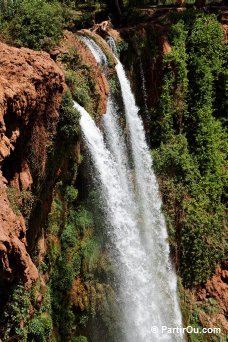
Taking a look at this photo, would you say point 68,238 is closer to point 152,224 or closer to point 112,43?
point 152,224

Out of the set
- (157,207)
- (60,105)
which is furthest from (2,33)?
(157,207)

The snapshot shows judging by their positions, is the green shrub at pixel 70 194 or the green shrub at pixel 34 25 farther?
the green shrub at pixel 70 194

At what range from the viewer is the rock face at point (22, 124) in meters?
8.71

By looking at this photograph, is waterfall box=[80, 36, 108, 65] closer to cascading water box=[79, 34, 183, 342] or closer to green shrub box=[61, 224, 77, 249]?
cascading water box=[79, 34, 183, 342]

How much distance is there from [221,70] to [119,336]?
38.1 feet

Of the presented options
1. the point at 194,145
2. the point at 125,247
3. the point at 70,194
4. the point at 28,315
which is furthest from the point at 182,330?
the point at 194,145

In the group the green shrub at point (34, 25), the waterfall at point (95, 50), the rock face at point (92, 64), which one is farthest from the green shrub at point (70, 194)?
the waterfall at point (95, 50)

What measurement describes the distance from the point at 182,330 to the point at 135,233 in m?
3.74

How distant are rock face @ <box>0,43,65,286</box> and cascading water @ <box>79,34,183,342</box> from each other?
225 cm

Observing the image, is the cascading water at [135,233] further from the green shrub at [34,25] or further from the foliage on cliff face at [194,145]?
the green shrub at [34,25]

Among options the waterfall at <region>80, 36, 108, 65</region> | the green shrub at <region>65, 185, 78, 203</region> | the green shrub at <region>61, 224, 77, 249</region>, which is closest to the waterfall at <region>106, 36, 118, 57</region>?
the waterfall at <region>80, 36, 108, 65</region>

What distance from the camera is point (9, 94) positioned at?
33.1ft

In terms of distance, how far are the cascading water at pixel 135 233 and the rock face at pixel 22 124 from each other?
2.25 m

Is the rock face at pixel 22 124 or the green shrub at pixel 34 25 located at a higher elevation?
the green shrub at pixel 34 25
